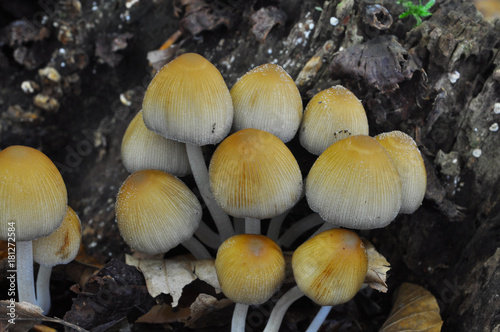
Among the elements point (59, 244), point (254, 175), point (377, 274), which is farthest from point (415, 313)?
point (59, 244)

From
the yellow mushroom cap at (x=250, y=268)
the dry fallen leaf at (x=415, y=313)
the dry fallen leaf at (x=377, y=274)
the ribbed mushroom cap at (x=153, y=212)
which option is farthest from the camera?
the dry fallen leaf at (x=415, y=313)

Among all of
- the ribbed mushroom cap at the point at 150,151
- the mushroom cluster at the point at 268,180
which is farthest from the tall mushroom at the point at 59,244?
the ribbed mushroom cap at the point at 150,151

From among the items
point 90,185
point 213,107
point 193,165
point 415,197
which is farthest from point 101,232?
point 415,197

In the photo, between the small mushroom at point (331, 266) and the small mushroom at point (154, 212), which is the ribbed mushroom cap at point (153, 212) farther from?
the small mushroom at point (331, 266)

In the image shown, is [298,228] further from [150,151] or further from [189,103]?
[189,103]

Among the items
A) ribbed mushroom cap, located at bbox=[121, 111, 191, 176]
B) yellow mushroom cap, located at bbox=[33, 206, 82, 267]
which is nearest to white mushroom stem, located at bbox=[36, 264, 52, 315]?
yellow mushroom cap, located at bbox=[33, 206, 82, 267]

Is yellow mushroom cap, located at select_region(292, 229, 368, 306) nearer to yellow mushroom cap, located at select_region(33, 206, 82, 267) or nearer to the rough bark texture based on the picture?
the rough bark texture
